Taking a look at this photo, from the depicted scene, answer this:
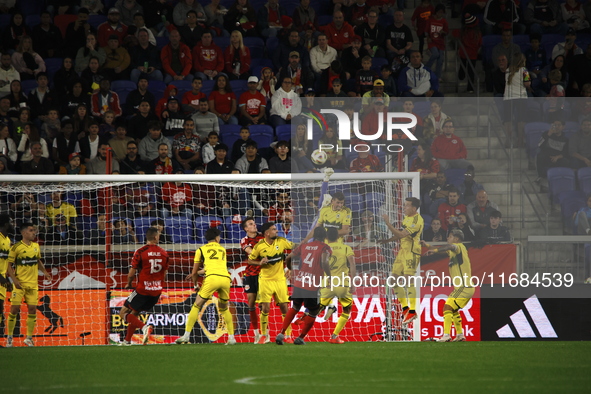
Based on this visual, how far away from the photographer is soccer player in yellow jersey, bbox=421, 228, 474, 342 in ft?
39.1

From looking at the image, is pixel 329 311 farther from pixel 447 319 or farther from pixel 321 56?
pixel 321 56

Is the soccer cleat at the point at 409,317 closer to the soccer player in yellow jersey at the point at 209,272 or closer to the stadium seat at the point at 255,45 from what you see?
the soccer player in yellow jersey at the point at 209,272

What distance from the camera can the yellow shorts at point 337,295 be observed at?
11.4 metres

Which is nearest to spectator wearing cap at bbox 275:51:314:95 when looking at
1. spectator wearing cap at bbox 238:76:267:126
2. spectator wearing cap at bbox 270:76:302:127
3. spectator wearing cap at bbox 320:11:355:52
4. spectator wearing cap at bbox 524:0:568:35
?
spectator wearing cap at bbox 270:76:302:127

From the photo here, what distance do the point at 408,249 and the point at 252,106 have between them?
15.2ft

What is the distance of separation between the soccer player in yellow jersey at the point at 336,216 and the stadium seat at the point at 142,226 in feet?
8.30

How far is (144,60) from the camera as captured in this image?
16094 millimetres

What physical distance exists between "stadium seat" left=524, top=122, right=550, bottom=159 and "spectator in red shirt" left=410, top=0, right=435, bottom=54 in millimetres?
3111

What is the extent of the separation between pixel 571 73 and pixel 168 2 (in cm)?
834

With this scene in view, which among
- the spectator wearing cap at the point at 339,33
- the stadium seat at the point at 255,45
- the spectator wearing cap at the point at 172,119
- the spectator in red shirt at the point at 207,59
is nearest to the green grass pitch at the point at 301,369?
the spectator wearing cap at the point at 172,119

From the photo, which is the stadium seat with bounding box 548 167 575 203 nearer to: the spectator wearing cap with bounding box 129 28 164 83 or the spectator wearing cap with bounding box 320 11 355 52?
the spectator wearing cap with bounding box 320 11 355 52

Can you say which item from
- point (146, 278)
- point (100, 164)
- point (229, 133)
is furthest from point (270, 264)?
point (229, 133)

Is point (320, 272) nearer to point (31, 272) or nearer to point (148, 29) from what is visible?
point (31, 272)

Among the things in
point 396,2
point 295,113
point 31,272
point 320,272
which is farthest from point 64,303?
point 396,2
